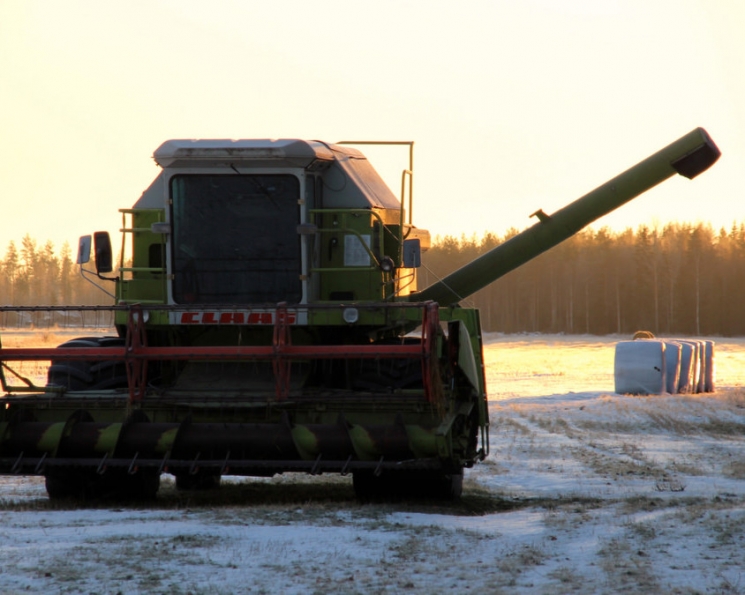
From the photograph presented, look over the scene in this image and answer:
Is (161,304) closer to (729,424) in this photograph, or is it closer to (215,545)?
(215,545)

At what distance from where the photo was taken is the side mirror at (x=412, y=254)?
1026 centimetres

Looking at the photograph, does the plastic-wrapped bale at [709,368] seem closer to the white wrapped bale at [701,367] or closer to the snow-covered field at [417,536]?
the white wrapped bale at [701,367]

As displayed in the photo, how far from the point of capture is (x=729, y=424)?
20484 mm

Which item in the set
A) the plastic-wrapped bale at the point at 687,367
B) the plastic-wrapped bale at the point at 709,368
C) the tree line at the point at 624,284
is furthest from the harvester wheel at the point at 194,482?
the tree line at the point at 624,284

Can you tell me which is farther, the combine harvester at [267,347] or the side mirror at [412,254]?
the side mirror at [412,254]

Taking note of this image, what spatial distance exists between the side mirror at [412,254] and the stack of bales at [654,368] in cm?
1794

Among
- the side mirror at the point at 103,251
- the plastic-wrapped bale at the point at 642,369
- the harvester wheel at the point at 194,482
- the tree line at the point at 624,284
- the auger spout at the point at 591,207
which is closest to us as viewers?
the side mirror at the point at 103,251

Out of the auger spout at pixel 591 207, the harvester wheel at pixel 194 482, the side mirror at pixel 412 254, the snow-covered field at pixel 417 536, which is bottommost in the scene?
the harvester wheel at pixel 194 482

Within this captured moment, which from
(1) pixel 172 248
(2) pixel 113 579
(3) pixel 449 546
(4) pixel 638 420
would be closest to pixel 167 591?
(2) pixel 113 579

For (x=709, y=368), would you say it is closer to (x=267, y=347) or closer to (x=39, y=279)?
(x=267, y=347)

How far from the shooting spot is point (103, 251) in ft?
36.3

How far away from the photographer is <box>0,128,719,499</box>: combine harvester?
9562 mm

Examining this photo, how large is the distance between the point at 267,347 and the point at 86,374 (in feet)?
7.48

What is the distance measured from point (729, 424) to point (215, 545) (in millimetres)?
15063
